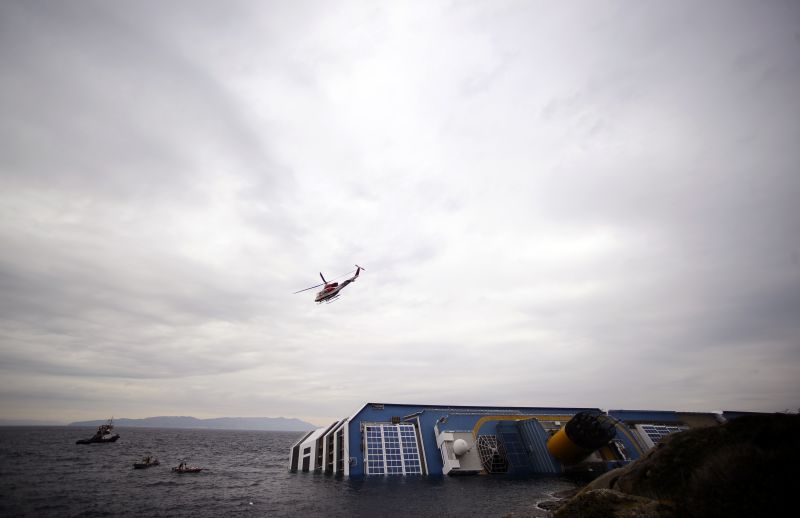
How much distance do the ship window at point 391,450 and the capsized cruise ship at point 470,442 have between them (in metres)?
0.09

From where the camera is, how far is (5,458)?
5503 centimetres

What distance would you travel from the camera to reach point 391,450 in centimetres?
3828

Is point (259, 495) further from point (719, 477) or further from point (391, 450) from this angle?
point (719, 477)

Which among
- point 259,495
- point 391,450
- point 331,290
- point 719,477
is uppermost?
point 331,290

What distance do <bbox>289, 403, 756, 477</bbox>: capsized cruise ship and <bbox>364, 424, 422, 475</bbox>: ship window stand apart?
9 cm

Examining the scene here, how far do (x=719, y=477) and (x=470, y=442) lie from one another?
31397 millimetres

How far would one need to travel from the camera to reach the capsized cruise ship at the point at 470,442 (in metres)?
36.3

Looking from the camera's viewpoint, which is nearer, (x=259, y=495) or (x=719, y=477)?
(x=719, y=477)

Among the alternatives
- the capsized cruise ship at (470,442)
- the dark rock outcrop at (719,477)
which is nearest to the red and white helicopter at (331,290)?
the capsized cruise ship at (470,442)

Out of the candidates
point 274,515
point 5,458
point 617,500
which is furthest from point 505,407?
point 5,458

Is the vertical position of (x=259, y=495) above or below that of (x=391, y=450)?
below

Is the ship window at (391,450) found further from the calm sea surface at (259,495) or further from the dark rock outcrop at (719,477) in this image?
the dark rock outcrop at (719,477)

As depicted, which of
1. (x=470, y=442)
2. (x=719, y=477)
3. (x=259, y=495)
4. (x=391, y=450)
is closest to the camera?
(x=719, y=477)

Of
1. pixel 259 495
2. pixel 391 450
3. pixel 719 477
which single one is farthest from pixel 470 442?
pixel 719 477
